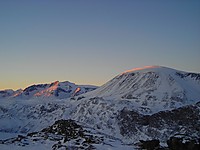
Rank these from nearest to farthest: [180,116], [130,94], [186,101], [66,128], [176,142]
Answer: [176,142] < [66,128] < [180,116] < [186,101] < [130,94]

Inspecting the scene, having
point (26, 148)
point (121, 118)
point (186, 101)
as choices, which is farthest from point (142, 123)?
point (26, 148)

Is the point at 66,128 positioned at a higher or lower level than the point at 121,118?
higher

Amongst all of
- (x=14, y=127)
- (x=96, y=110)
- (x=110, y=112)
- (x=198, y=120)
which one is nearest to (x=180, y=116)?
(x=198, y=120)

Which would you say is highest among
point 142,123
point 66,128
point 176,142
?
point 176,142

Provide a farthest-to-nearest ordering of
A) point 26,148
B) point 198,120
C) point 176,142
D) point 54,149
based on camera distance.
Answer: point 198,120 < point 26,148 < point 54,149 < point 176,142

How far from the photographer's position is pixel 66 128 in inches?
2625

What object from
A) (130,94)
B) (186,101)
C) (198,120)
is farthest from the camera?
(130,94)

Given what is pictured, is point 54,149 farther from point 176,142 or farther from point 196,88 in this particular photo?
point 196,88

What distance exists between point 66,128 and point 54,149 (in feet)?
71.6

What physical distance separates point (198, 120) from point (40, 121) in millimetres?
100761

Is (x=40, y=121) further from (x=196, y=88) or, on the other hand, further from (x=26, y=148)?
(x=26, y=148)

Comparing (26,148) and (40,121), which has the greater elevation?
(26,148)

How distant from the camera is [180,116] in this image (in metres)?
124

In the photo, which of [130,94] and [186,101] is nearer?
[186,101]
